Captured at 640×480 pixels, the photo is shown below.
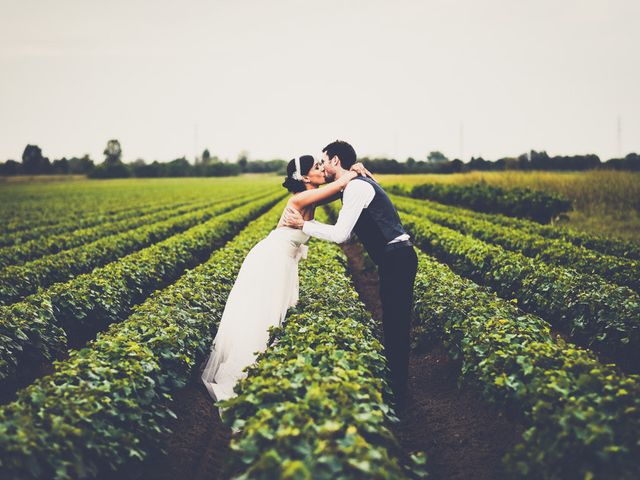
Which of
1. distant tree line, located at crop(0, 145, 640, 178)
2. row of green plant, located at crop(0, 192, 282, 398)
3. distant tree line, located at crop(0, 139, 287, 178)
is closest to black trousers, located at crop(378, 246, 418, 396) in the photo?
row of green plant, located at crop(0, 192, 282, 398)

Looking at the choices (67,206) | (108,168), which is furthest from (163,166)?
(67,206)

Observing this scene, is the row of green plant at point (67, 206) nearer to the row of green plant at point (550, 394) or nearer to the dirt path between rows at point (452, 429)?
the dirt path between rows at point (452, 429)

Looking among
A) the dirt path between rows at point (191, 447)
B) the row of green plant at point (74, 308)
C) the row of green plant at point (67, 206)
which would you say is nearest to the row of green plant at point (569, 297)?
A: the dirt path between rows at point (191, 447)

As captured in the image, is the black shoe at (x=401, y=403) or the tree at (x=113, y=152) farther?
the tree at (x=113, y=152)

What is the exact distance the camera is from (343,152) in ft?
17.6

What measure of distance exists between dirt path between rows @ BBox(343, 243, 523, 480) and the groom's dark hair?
9.74 feet

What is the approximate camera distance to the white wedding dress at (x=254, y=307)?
585cm

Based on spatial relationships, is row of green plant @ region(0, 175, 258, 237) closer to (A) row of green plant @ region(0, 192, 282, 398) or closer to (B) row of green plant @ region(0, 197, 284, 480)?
(A) row of green plant @ region(0, 192, 282, 398)

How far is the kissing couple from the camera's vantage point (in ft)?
16.8

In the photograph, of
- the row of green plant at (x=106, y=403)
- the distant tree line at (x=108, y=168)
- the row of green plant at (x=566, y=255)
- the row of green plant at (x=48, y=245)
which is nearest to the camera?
the row of green plant at (x=106, y=403)

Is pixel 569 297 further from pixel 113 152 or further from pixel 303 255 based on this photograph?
pixel 113 152

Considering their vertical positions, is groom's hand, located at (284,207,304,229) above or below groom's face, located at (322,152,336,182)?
below

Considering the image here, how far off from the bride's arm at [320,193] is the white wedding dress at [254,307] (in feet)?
2.36

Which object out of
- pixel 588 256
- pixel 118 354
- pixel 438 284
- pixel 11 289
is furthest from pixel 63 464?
pixel 588 256
